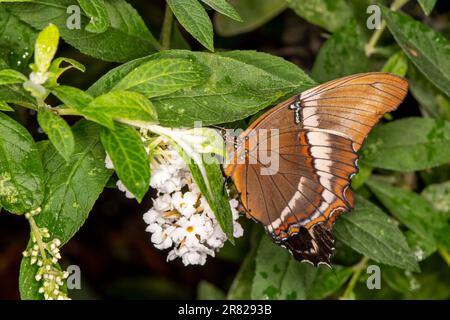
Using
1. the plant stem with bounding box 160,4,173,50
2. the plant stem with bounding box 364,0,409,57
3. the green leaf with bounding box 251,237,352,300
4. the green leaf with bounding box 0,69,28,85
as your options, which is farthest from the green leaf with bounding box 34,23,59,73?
the plant stem with bounding box 364,0,409,57

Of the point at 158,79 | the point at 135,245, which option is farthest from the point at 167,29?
the point at 135,245

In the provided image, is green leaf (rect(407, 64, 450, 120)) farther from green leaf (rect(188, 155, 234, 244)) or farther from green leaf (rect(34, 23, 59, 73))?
green leaf (rect(34, 23, 59, 73))

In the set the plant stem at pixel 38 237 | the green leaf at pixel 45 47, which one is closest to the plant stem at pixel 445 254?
the plant stem at pixel 38 237

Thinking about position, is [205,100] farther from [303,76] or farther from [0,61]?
[0,61]

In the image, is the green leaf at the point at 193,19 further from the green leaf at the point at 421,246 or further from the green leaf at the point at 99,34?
the green leaf at the point at 421,246

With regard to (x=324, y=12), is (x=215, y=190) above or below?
below

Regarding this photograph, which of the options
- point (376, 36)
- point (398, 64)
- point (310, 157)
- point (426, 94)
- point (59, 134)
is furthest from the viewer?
point (426, 94)

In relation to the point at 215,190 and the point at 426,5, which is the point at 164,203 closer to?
the point at 215,190
